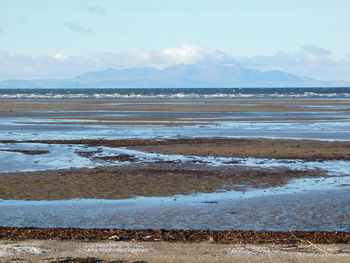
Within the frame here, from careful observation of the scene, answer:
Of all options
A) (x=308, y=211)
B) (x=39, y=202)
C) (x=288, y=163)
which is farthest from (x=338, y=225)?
(x=288, y=163)

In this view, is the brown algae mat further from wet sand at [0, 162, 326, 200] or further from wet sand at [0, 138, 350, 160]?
wet sand at [0, 138, 350, 160]

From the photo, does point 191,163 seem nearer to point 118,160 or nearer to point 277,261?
point 118,160

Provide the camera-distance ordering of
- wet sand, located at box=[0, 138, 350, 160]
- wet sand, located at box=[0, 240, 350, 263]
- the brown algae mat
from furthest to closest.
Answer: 1. wet sand, located at box=[0, 138, 350, 160]
2. the brown algae mat
3. wet sand, located at box=[0, 240, 350, 263]

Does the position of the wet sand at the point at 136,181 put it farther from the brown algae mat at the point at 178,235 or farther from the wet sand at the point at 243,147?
the brown algae mat at the point at 178,235

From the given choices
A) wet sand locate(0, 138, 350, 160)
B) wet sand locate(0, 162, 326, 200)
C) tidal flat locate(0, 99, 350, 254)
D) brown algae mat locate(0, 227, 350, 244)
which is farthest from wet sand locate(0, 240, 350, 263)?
wet sand locate(0, 138, 350, 160)

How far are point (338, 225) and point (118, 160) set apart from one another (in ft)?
43.1

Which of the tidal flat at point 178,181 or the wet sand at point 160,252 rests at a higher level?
the wet sand at point 160,252

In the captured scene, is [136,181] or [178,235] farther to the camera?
[136,181]

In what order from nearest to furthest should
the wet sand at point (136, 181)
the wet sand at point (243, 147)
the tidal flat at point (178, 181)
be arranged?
the tidal flat at point (178, 181) < the wet sand at point (136, 181) < the wet sand at point (243, 147)

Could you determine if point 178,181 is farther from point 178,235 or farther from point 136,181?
point 178,235

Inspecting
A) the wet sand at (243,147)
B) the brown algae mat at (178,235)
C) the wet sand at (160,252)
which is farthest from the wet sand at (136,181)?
the wet sand at (160,252)

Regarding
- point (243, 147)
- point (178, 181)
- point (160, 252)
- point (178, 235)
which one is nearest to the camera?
point (160, 252)

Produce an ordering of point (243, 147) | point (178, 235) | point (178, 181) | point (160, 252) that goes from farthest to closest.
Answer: point (243, 147)
point (178, 181)
point (178, 235)
point (160, 252)

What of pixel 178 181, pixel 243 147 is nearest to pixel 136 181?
pixel 178 181
